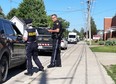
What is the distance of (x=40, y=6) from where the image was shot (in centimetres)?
7706

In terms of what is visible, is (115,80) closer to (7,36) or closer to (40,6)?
(7,36)

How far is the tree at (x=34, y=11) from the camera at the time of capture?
248ft

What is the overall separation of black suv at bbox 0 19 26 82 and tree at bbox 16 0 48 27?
208ft

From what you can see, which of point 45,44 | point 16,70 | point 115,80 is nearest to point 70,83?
point 115,80

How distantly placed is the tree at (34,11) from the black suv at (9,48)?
63342mm

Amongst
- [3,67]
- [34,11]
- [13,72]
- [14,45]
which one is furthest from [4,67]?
[34,11]

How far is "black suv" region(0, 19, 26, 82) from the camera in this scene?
9920mm

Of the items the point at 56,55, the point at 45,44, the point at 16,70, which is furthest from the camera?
the point at 45,44

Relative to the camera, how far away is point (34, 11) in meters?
76.2

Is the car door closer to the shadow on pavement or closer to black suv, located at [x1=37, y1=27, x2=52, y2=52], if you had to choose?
the shadow on pavement

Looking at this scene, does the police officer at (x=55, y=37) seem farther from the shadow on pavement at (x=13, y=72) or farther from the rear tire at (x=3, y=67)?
the rear tire at (x=3, y=67)

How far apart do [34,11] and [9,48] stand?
66.3 m

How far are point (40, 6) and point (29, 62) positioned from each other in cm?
6583

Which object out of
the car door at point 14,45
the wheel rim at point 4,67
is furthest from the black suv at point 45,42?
the wheel rim at point 4,67
